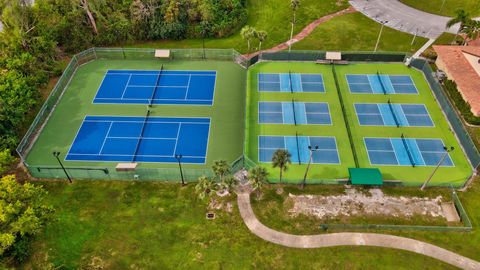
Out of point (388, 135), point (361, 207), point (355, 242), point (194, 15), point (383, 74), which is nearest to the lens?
point (355, 242)

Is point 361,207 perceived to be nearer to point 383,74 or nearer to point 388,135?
point 388,135

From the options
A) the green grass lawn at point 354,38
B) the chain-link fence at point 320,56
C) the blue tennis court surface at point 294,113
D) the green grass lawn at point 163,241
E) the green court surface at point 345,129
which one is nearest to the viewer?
the green grass lawn at point 163,241

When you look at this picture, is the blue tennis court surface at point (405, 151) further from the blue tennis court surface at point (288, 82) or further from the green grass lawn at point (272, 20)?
the green grass lawn at point (272, 20)

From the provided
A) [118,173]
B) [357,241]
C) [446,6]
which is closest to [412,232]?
[357,241]

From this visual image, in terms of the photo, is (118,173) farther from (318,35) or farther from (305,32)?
(318,35)

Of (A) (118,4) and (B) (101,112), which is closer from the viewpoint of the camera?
(B) (101,112)

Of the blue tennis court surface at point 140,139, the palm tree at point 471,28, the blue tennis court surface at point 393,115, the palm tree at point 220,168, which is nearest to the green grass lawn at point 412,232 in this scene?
the palm tree at point 220,168

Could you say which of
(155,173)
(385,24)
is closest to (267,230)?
(155,173)
